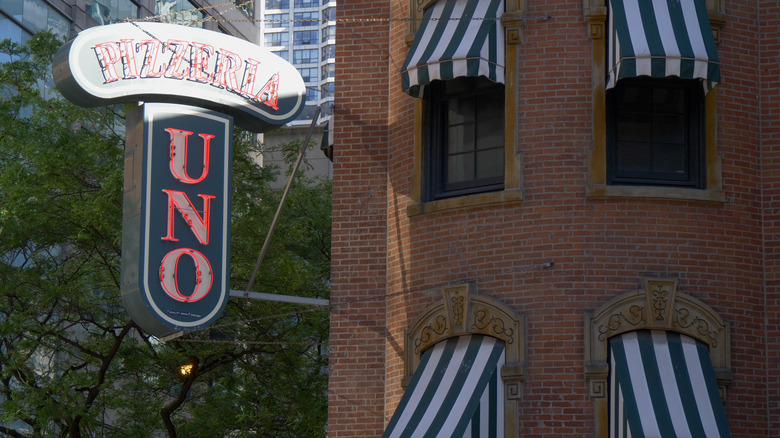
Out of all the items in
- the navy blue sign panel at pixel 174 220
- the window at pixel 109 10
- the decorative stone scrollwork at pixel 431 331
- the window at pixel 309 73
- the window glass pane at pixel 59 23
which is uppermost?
the window at pixel 309 73

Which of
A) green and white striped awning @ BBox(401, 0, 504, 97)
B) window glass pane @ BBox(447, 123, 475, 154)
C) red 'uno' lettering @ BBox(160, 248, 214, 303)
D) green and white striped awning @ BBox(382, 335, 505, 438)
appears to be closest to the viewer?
green and white striped awning @ BBox(382, 335, 505, 438)

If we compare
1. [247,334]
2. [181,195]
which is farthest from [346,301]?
→ [247,334]

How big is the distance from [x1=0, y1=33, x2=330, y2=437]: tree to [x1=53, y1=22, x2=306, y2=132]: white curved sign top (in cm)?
731

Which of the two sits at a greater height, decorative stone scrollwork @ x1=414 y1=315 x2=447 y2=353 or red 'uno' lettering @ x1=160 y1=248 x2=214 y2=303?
red 'uno' lettering @ x1=160 y1=248 x2=214 y2=303

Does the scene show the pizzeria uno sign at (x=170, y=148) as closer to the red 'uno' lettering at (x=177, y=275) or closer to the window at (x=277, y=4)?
the red 'uno' lettering at (x=177, y=275)

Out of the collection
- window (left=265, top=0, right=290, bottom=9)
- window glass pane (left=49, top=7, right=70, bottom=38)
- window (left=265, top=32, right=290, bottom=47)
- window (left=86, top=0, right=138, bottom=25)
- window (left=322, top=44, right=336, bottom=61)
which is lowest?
window glass pane (left=49, top=7, right=70, bottom=38)

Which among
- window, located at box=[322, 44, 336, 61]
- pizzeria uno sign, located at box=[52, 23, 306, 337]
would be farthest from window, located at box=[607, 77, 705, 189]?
window, located at box=[322, 44, 336, 61]

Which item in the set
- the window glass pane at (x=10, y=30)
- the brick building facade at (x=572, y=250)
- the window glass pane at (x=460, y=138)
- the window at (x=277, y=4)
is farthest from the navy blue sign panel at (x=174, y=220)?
→ the window at (x=277, y=4)

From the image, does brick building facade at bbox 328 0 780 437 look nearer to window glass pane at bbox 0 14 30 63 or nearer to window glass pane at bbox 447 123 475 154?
window glass pane at bbox 447 123 475 154

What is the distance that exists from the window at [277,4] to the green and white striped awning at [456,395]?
146 m

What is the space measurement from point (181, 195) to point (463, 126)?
3568 millimetres

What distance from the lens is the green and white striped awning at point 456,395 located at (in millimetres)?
13531

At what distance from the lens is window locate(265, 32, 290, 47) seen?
159m

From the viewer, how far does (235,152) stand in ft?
83.4
